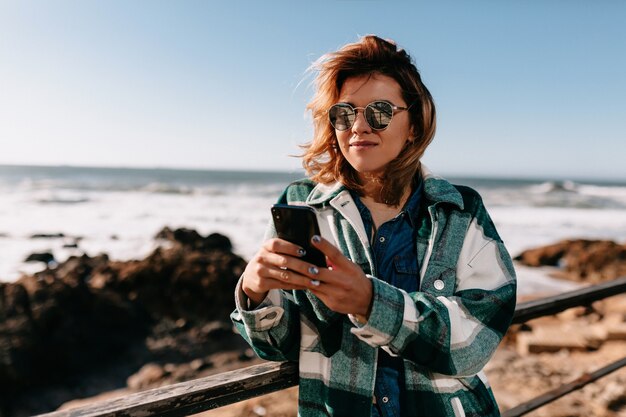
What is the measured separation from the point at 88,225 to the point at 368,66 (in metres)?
19.7

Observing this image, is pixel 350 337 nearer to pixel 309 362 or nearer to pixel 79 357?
pixel 309 362

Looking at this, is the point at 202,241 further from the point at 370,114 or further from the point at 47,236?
the point at 370,114

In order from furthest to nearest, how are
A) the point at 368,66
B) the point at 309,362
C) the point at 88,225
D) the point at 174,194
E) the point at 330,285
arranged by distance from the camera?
the point at 174,194 < the point at 88,225 < the point at 368,66 < the point at 309,362 < the point at 330,285

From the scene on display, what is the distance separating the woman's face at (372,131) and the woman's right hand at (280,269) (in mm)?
530

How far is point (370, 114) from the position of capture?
4.97 ft

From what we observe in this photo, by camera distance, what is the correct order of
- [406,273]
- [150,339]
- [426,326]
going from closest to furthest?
1. [426,326]
2. [406,273]
3. [150,339]

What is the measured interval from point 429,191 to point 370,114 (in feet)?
1.05

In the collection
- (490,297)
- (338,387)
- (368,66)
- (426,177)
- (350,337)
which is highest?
(368,66)

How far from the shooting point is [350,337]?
4.55 feet

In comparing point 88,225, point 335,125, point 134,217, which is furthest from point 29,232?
point 335,125

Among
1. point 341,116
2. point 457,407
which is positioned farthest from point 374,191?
point 457,407

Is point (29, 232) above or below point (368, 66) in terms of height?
below

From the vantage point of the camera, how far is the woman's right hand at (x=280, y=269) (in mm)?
1077

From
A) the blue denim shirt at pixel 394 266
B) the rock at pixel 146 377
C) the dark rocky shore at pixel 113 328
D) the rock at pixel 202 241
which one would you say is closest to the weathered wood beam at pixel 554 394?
the blue denim shirt at pixel 394 266
